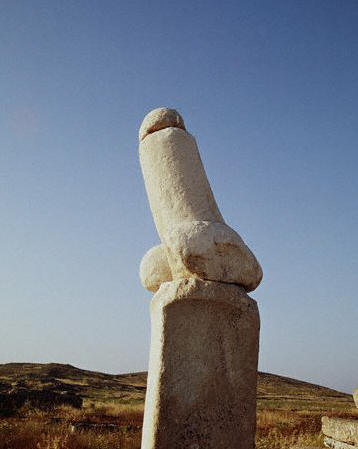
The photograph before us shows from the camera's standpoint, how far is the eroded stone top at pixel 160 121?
3.83m

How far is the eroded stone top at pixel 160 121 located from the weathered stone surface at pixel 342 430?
185 inches

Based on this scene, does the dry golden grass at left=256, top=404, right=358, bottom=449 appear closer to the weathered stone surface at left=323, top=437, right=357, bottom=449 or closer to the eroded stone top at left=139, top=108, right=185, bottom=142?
the weathered stone surface at left=323, top=437, right=357, bottom=449

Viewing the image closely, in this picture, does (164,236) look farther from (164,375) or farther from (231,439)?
(231,439)

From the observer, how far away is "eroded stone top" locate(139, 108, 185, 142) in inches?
151

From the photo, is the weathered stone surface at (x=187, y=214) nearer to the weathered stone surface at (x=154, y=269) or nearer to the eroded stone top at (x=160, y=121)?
the eroded stone top at (x=160, y=121)

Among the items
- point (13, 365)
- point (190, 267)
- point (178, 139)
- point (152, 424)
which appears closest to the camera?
point (152, 424)

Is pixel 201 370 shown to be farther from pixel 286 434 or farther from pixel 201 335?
pixel 286 434

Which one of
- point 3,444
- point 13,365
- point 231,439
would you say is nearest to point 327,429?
point 231,439

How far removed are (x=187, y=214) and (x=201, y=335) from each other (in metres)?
0.95

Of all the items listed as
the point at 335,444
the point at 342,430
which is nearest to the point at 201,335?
the point at 342,430

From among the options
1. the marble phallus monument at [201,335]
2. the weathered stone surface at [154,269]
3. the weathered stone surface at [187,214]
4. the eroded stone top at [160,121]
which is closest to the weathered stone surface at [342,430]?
the marble phallus monument at [201,335]

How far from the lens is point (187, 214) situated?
3.43 meters

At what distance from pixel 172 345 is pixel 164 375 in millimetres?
208

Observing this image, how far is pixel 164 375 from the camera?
2.97 meters
